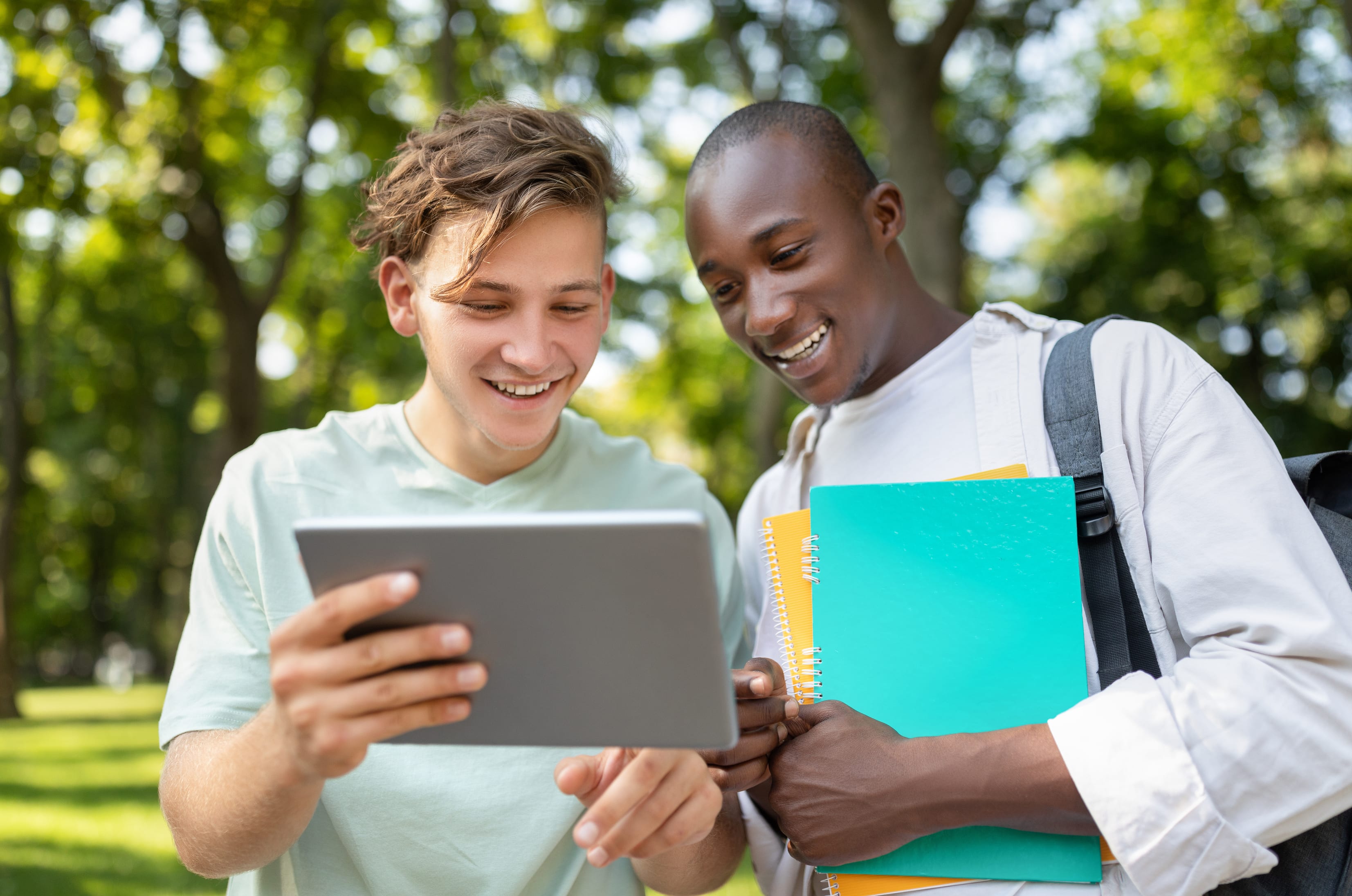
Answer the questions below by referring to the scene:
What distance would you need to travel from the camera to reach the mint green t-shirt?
91.3 inches

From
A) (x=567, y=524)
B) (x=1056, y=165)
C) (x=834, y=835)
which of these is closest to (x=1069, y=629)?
(x=834, y=835)

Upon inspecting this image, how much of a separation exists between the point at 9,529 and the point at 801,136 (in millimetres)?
16301

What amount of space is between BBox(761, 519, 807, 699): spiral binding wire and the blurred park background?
4.20ft

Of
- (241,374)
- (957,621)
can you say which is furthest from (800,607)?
(241,374)

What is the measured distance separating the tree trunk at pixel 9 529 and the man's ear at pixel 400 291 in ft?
49.3

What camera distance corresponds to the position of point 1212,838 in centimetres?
185

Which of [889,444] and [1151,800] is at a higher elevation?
[889,444]

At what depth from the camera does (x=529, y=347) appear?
2.39m

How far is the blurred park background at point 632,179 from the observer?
8.84 metres

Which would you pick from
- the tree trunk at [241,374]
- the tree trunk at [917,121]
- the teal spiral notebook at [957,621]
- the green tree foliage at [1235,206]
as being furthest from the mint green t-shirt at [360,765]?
the green tree foliage at [1235,206]

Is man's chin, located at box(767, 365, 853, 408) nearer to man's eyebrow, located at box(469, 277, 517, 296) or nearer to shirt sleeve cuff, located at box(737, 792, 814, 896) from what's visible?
man's eyebrow, located at box(469, 277, 517, 296)

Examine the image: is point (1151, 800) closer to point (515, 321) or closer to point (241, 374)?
point (515, 321)

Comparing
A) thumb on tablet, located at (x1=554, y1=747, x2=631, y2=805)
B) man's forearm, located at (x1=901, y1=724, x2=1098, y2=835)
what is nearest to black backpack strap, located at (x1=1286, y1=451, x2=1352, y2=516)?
man's forearm, located at (x1=901, y1=724, x2=1098, y2=835)

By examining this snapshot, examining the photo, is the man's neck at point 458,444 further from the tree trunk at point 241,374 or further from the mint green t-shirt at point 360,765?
the tree trunk at point 241,374
